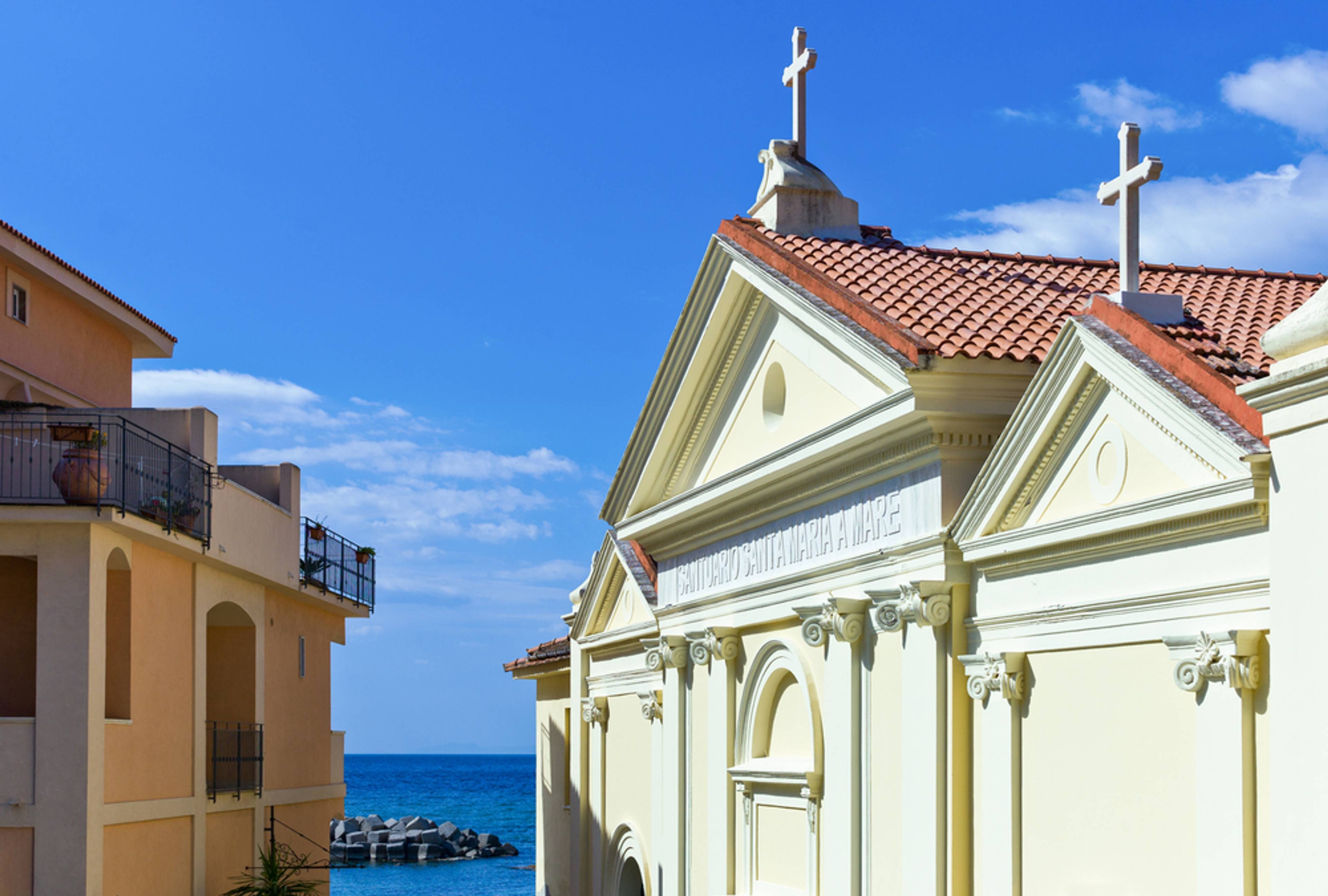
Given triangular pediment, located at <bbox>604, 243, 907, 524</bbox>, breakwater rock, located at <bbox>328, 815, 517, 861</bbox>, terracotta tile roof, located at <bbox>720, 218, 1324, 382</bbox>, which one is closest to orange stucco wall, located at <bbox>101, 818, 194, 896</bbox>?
triangular pediment, located at <bbox>604, 243, 907, 524</bbox>

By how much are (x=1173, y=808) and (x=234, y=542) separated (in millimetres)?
16277

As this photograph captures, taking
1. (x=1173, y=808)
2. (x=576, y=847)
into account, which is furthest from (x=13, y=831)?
(x=1173, y=808)

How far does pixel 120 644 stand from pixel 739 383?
28.1ft

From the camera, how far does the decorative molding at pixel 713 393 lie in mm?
14836

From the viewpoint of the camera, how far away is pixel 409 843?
83938 millimetres

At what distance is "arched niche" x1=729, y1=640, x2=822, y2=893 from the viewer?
13.4 metres

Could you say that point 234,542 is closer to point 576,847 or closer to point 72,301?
point 72,301

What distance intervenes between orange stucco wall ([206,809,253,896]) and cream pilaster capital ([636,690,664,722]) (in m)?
7.10

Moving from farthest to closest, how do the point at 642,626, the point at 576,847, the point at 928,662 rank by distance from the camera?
the point at 576,847 → the point at 642,626 → the point at 928,662

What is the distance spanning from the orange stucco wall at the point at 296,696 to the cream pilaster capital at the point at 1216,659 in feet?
59.5

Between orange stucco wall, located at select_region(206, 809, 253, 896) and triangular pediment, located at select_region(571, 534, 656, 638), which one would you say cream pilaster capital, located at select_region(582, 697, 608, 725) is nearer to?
triangular pediment, located at select_region(571, 534, 656, 638)

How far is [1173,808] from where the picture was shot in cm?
870

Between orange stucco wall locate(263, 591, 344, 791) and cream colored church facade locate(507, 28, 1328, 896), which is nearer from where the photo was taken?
cream colored church facade locate(507, 28, 1328, 896)

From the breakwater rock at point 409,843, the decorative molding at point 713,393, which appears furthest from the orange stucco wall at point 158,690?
the breakwater rock at point 409,843
